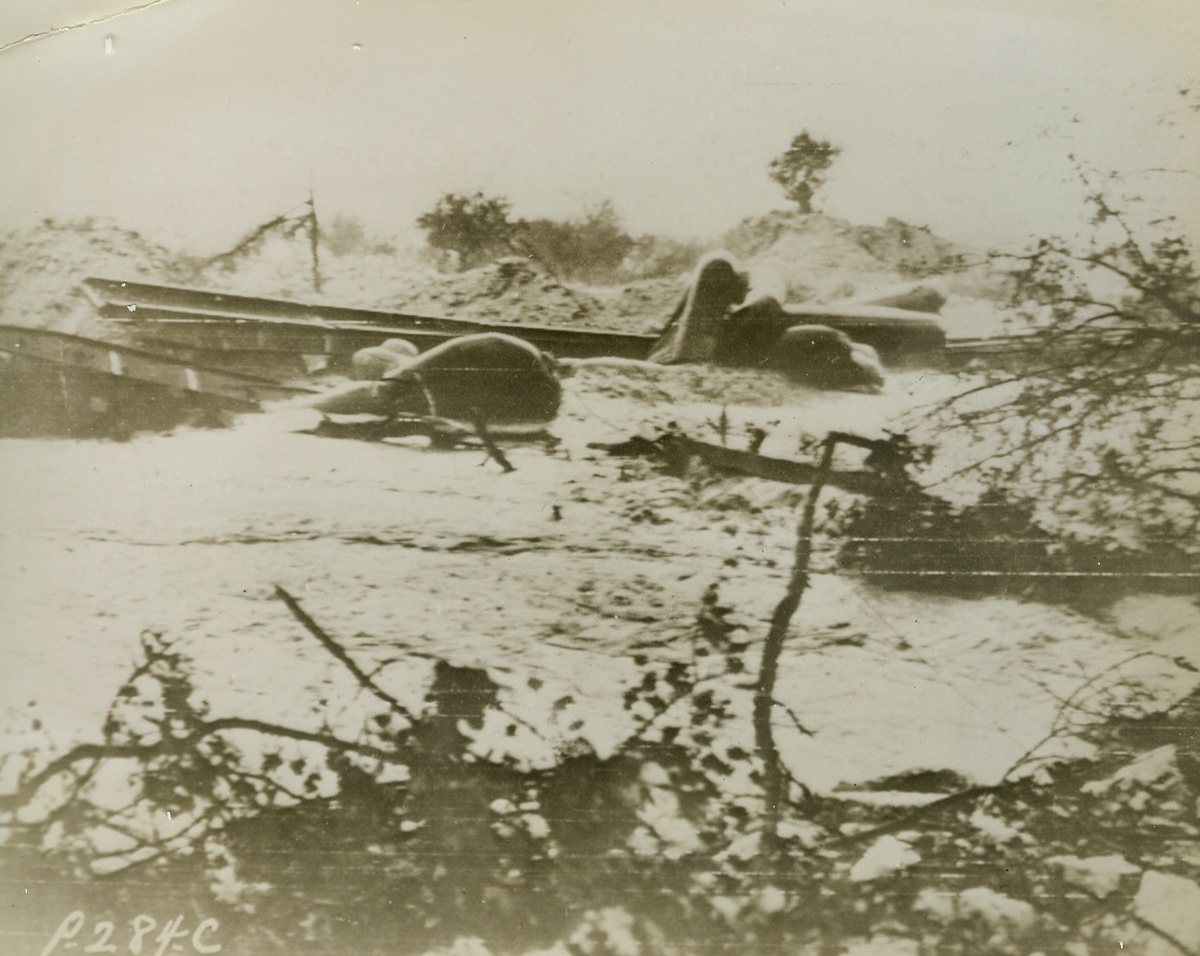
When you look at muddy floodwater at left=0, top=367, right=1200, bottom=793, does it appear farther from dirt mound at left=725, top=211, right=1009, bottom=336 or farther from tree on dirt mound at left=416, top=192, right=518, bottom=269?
tree on dirt mound at left=416, top=192, right=518, bottom=269

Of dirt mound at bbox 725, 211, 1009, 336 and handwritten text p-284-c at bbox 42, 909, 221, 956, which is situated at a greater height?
dirt mound at bbox 725, 211, 1009, 336

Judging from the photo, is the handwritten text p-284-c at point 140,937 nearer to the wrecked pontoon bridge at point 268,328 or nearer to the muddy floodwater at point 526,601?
the muddy floodwater at point 526,601

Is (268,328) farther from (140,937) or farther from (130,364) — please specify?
(140,937)

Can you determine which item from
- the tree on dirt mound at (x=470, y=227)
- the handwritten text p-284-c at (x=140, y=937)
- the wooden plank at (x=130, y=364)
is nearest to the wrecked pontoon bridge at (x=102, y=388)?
the wooden plank at (x=130, y=364)

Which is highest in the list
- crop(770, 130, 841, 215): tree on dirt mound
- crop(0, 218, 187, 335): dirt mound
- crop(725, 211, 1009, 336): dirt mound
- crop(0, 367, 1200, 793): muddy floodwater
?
crop(770, 130, 841, 215): tree on dirt mound

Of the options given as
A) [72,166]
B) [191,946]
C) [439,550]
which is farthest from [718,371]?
[191,946]

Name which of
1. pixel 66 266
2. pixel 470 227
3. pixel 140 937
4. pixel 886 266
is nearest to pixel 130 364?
pixel 66 266

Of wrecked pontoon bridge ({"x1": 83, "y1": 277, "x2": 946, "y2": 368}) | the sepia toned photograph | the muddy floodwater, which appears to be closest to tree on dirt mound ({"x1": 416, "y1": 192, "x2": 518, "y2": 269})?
the sepia toned photograph
